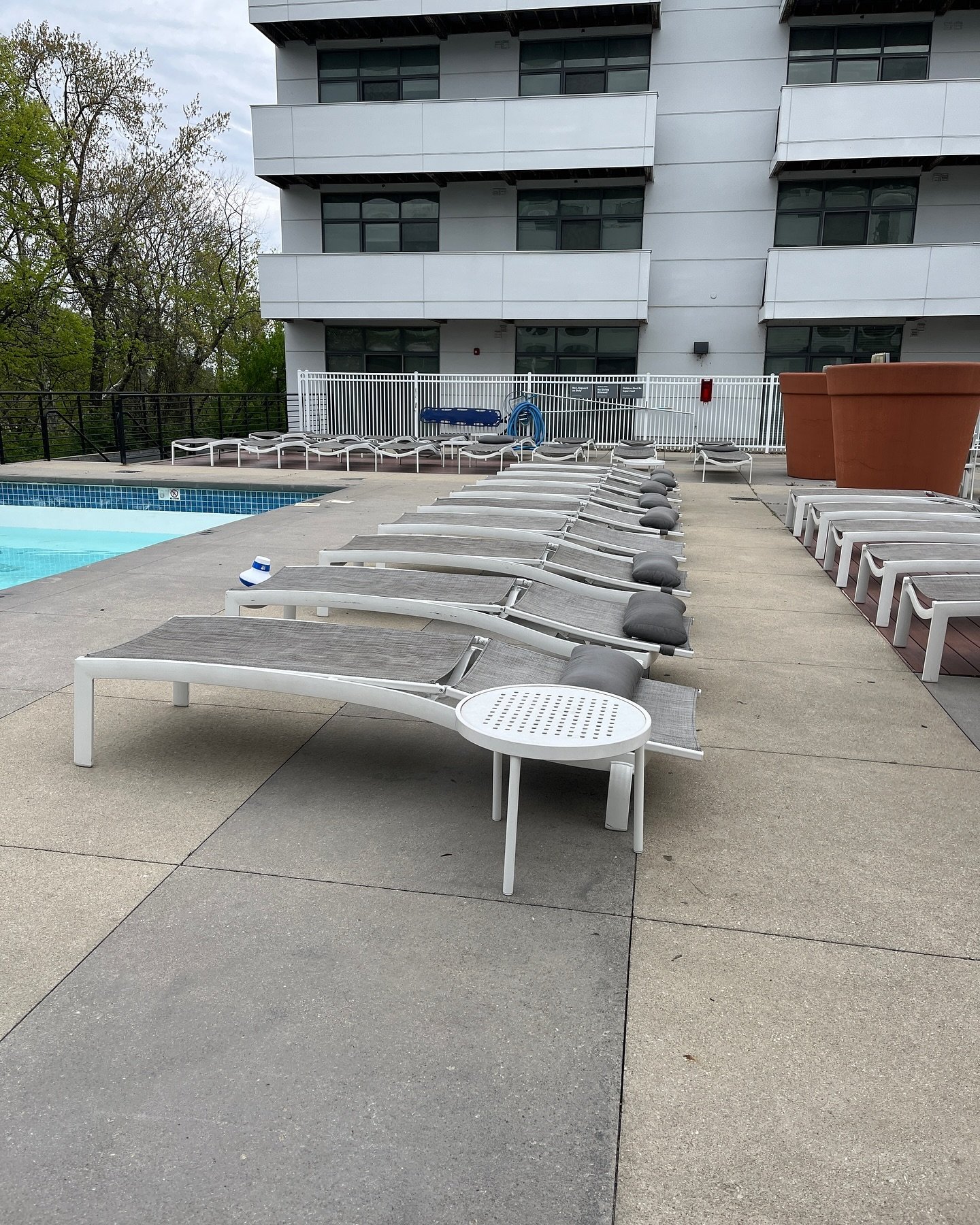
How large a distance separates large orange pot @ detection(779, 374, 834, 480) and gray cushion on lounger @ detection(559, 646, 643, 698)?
34.0 ft

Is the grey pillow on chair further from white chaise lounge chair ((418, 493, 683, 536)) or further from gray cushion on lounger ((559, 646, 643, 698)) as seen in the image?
white chaise lounge chair ((418, 493, 683, 536))

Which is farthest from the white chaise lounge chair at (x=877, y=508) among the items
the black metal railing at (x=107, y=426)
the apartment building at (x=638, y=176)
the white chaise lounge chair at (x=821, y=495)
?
the apartment building at (x=638, y=176)

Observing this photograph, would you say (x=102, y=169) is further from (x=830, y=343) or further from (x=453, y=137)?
(x=830, y=343)

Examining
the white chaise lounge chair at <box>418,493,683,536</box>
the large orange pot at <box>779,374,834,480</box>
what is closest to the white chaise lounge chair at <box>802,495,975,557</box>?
the white chaise lounge chair at <box>418,493,683,536</box>

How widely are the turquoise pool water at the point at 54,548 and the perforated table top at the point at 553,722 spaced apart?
714cm

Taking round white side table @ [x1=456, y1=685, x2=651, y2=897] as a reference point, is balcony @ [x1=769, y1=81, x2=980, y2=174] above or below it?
above

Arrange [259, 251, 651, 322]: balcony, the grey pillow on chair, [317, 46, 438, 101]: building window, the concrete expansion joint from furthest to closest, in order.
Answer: [317, 46, 438, 101]: building window
[259, 251, 651, 322]: balcony
the grey pillow on chair
the concrete expansion joint

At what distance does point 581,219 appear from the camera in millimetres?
22688

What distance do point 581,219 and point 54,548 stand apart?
55.0ft

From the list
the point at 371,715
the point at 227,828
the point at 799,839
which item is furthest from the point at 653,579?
the point at 227,828

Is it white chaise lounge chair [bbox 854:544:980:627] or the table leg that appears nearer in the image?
the table leg

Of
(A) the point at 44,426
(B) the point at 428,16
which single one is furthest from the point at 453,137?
(A) the point at 44,426

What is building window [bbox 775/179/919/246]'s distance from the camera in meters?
21.4

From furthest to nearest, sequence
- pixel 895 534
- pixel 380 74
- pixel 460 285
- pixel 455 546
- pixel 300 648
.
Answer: pixel 380 74 < pixel 460 285 < pixel 895 534 < pixel 455 546 < pixel 300 648
